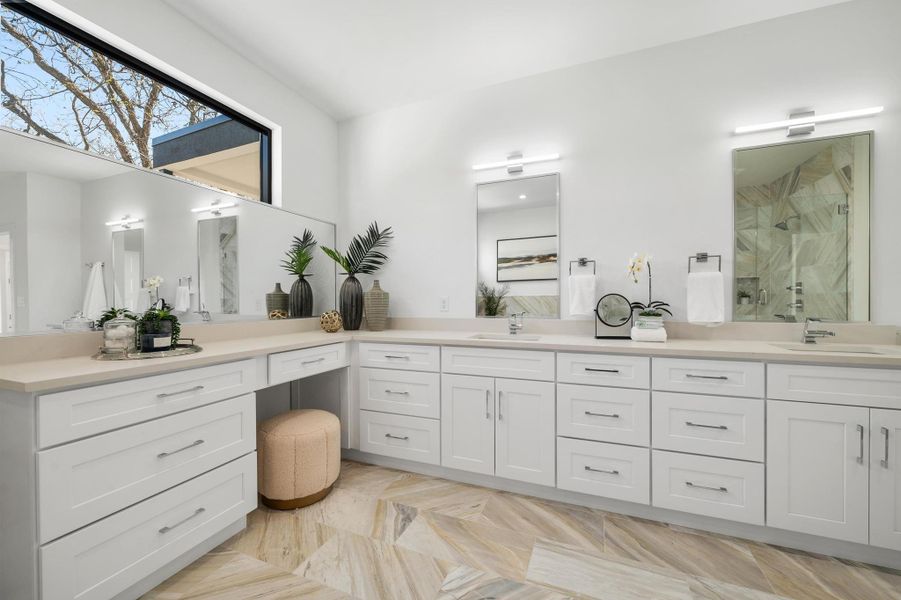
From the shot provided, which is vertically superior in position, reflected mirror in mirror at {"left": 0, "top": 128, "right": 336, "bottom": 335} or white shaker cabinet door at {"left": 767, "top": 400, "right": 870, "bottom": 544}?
reflected mirror in mirror at {"left": 0, "top": 128, "right": 336, "bottom": 335}

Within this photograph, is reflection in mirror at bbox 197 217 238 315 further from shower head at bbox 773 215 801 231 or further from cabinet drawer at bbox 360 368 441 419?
shower head at bbox 773 215 801 231

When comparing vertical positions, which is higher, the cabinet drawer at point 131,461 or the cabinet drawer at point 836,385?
the cabinet drawer at point 836,385

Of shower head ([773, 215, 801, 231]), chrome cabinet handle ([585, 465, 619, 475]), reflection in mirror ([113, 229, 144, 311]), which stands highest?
shower head ([773, 215, 801, 231])

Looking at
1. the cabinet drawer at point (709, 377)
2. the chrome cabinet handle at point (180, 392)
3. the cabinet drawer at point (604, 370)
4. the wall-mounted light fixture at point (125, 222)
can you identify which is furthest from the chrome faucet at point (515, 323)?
the wall-mounted light fixture at point (125, 222)

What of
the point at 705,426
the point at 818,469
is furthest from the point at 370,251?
the point at 818,469

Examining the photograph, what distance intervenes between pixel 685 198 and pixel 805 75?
84 cm

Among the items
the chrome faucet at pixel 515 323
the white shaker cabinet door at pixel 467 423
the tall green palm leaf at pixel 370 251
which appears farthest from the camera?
the tall green palm leaf at pixel 370 251

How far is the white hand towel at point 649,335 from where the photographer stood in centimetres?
213

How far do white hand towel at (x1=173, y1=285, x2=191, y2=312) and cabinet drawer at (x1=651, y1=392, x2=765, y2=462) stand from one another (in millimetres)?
2503

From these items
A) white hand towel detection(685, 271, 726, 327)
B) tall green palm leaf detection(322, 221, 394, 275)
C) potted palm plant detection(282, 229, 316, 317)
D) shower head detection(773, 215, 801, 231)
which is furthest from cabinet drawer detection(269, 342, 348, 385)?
shower head detection(773, 215, 801, 231)

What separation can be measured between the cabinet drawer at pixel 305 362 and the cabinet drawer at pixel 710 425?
179 centimetres

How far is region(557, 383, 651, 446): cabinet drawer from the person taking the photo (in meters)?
1.89

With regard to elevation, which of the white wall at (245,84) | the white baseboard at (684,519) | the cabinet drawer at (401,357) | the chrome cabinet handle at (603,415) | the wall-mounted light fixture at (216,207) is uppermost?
the white wall at (245,84)

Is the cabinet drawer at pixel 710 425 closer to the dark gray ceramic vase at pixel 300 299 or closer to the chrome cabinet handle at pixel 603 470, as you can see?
the chrome cabinet handle at pixel 603 470
